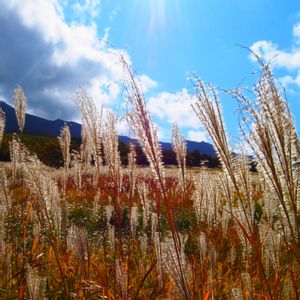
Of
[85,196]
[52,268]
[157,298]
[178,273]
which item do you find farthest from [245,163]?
[85,196]

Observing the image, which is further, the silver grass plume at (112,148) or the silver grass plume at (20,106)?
the silver grass plume at (20,106)

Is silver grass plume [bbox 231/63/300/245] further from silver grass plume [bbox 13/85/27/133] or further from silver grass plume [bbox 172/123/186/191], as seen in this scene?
silver grass plume [bbox 13/85/27/133]

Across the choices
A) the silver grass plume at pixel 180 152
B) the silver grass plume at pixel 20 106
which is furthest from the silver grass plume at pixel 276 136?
A: the silver grass plume at pixel 20 106

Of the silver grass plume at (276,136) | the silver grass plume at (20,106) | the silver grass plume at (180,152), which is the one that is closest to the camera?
the silver grass plume at (276,136)

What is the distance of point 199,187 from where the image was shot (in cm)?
333

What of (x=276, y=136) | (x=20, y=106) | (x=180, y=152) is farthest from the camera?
(x=20, y=106)

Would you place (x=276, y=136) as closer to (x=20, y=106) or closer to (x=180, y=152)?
(x=180, y=152)

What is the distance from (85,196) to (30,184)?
8.61 metres

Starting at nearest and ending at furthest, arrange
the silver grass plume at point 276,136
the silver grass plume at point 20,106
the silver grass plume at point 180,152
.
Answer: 1. the silver grass plume at point 276,136
2. the silver grass plume at point 180,152
3. the silver grass plume at point 20,106

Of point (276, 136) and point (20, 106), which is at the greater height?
point (20, 106)

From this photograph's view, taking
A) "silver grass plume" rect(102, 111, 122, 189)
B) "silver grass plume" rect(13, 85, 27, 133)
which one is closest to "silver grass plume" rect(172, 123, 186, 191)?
"silver grass plume" rect(102, 111, 122, 189)

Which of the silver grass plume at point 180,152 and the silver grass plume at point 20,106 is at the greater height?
the silver grass plume at point 20,106

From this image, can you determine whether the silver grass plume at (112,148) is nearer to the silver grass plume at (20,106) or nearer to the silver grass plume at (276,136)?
the silver grass plume at (276,136)

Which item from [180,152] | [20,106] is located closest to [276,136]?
[180,152]
